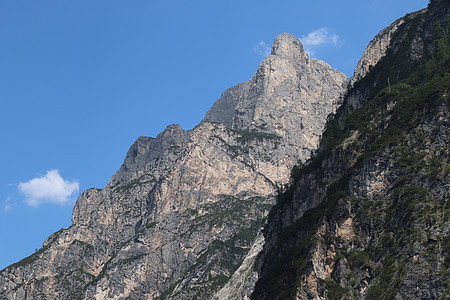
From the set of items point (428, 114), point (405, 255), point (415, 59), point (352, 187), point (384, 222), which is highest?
point (415, 59)

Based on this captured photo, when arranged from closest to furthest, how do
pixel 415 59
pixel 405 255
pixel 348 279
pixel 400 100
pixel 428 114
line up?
pixel 405 255
pixel 348 279
pixel 428 114
pixel 400 100
pixel 415 59

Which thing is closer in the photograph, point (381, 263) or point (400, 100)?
point (381, 263)

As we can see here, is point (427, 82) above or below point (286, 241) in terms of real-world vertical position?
above

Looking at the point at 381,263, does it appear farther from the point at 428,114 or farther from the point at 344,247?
the point at 428,114

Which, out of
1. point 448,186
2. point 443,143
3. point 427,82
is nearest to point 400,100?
point 427,82

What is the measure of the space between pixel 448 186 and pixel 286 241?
47276 mm

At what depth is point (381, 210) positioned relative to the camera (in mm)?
142875

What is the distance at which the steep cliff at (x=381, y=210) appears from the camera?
12669 centimetres

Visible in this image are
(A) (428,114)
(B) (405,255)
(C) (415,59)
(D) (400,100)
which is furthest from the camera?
(C) (415,59)

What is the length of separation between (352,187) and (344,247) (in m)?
15.4

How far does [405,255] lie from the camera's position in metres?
128

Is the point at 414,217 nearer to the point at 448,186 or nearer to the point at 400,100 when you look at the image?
the point at 448,186

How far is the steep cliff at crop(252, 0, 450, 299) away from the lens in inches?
4988

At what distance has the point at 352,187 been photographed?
153 m
